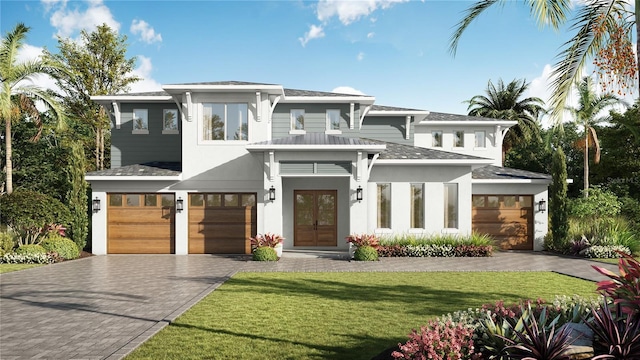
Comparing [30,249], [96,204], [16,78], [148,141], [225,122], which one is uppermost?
[16,78]

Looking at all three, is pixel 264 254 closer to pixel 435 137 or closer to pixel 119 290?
pixel 119 290

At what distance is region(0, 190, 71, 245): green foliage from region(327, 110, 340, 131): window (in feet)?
38.3

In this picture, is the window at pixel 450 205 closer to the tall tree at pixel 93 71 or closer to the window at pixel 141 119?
the window at pixel 141 119

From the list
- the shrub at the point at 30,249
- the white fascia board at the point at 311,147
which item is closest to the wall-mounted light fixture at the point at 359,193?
the white fascia board at the point at 311,147

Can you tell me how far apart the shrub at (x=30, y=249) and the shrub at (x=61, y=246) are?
227mm

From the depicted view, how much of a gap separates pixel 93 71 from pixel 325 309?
29.5 metres

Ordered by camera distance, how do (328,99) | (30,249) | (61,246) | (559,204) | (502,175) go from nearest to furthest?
1. (30,249)
2. (61,246)
3. (559,204)
4. (328,99)
5. (502,175)

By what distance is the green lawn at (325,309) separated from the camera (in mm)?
6418

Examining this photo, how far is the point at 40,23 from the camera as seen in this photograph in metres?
22.9

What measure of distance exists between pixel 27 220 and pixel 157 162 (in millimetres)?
5642

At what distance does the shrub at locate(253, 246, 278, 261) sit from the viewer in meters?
16.1

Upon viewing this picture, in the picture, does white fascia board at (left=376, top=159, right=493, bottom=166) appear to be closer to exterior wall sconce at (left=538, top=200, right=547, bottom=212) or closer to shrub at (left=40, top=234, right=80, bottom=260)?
exterior wall sconce at (left=538, top=200, right=547, bottom=212)

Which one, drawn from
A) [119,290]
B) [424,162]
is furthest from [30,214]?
[424,162]

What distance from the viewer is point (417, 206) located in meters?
18.8
